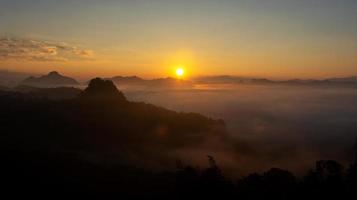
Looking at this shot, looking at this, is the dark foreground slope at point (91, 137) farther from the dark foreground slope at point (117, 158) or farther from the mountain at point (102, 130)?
the dark foreground slope at point (117, 158)

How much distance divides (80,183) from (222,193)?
97.3 feet

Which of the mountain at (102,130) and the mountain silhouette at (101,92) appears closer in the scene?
the mountain at (102,130)

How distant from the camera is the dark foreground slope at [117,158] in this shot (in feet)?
183

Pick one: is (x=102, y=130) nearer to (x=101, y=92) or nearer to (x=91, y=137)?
(x=91, y=137)

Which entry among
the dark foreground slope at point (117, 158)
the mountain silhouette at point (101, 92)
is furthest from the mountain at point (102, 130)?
the dark foreground slope at point (117, 158)

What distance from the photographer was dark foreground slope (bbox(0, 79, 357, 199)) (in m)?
55.8

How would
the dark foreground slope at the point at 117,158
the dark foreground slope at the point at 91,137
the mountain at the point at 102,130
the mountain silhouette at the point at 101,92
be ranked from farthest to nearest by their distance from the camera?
the mountain silhouette at the point at 101,92, the mountain at the point at 102,130, the dark foreground slope at the point at 91,137, the dark foreground slope at the point at 117,158

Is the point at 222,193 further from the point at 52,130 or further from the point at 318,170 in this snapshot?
the point at 52,130

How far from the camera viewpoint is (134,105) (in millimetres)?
167625

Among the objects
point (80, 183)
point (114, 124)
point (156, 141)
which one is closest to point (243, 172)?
point (156, 141)

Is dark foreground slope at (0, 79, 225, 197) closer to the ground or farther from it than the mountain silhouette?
closer to the ground

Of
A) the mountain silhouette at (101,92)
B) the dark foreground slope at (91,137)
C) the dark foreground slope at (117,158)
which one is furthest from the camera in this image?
the mountain silhouette at (101,92)

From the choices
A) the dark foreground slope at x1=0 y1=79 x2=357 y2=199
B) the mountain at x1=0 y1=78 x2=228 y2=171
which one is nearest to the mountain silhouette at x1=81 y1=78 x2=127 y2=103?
the mountain at x1=0 y1=78 x2=228 y2=171

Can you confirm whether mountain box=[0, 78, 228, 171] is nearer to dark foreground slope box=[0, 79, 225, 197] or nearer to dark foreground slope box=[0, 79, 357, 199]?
dark foreground slope box=[0, 79, 225, 197]
